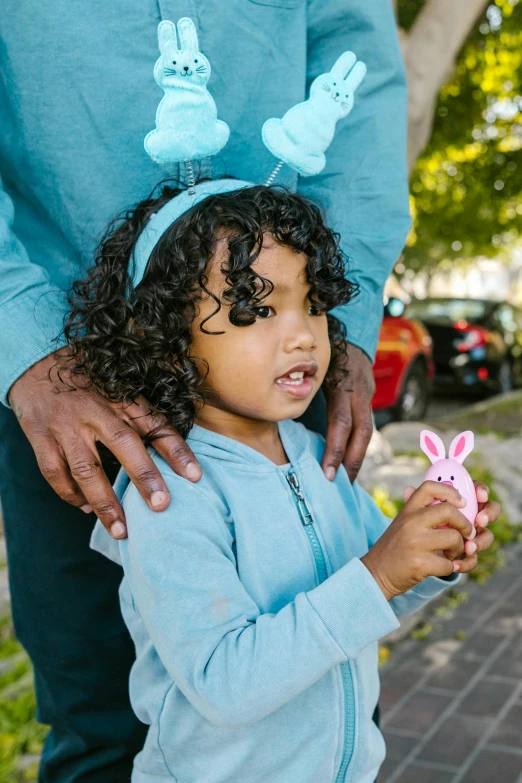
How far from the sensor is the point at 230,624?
1.31 meters

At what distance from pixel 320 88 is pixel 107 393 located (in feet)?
2.22

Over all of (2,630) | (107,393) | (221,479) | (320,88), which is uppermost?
(320,88)

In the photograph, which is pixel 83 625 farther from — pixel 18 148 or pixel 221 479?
pixel 18 148

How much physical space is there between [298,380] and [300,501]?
0.22 meters

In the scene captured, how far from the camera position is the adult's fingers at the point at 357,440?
1735 millimetres

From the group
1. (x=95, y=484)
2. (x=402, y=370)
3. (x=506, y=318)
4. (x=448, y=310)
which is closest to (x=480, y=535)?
(x=95, y=484)

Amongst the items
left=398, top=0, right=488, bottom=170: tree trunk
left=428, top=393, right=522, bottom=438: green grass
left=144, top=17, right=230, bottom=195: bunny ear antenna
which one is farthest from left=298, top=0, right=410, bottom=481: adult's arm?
left=428, top=393, right=522, bottom=438: green grass

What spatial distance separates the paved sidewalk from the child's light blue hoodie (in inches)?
53.1

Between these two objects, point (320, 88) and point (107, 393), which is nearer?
point (107, 393)

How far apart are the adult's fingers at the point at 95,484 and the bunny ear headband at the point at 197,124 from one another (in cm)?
32

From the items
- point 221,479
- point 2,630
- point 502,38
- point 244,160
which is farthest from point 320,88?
point 502,38

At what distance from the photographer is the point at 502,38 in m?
11.3

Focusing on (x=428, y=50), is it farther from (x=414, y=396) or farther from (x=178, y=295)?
(x=178, y=295)

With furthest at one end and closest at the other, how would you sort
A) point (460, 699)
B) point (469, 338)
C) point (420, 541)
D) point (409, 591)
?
point (469, 338), point (460, 699), point (409, 591), point (420, 541)
